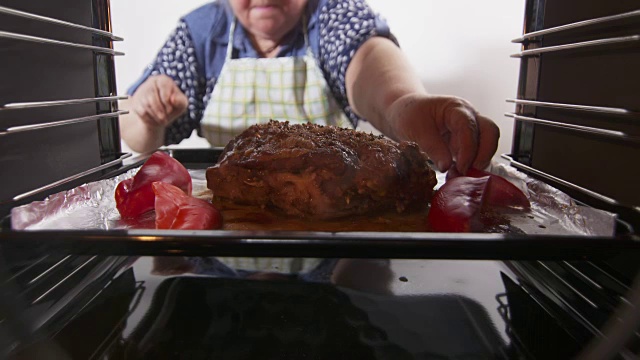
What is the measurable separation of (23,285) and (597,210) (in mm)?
1178

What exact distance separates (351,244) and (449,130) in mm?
840

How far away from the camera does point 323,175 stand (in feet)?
3.49

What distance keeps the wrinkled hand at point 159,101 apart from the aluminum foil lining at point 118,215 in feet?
4.87

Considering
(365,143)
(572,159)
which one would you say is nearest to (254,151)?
(365,143)

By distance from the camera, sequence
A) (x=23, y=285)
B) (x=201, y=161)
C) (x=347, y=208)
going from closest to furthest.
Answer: (x=23, y=285), (x=347, y=208), (x=201, y=161)

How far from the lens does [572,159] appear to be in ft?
3.71

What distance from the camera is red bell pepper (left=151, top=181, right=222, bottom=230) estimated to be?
1.00 m

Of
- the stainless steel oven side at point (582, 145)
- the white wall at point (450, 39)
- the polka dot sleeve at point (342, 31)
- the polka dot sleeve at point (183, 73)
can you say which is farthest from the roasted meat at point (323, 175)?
the polka dot sleeve at point (183, 73)

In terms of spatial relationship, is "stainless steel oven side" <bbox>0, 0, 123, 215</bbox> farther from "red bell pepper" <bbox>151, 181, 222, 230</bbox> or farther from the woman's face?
the woman's face

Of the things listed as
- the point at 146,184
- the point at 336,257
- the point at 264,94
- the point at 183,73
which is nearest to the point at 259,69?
the point at 264,94

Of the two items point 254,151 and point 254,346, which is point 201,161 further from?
point 254,346

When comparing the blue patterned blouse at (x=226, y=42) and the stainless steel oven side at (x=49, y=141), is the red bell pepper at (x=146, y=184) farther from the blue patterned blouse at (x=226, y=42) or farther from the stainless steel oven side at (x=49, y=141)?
the blue patterned blouse at (x=226, y=42)

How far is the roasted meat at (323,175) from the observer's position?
3.52 ft

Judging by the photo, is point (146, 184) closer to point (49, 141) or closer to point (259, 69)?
point (49, 141)
